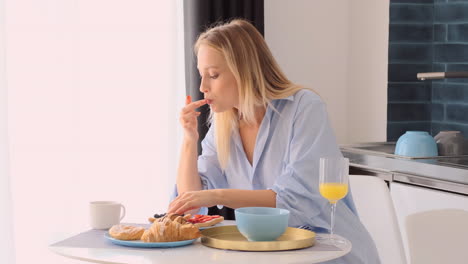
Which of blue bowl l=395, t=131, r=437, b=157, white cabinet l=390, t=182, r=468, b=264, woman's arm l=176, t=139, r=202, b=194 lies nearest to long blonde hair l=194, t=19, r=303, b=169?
woman's arm l=176, t=139, r=202, b=194

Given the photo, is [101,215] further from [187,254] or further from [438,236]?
[438,236]

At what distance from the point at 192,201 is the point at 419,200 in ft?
4.23

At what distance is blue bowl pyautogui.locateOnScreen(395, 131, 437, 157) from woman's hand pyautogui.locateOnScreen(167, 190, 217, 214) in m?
1.43

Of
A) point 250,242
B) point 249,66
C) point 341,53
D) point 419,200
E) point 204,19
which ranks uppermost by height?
point 204,19

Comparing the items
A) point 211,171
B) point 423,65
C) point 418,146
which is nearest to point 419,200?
point 418,146

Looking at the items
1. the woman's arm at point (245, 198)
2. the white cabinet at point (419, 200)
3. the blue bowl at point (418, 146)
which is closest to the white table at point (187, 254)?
the woman's arm at point (245, 198)

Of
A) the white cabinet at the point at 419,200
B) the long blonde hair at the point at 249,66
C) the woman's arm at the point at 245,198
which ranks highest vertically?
the long blonde hair at the point at 249,66

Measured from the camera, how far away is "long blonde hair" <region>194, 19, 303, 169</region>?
206 centimetres

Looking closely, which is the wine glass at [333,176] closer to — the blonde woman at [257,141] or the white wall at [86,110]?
the blonde woman at [257,141]

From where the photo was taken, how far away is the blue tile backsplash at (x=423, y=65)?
3.53 meters

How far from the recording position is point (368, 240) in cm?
201

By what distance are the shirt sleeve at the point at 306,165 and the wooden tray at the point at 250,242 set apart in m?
0.18

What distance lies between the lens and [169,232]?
1.58 meters

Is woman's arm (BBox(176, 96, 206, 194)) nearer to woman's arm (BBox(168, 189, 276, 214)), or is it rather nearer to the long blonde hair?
the long blonde hair
